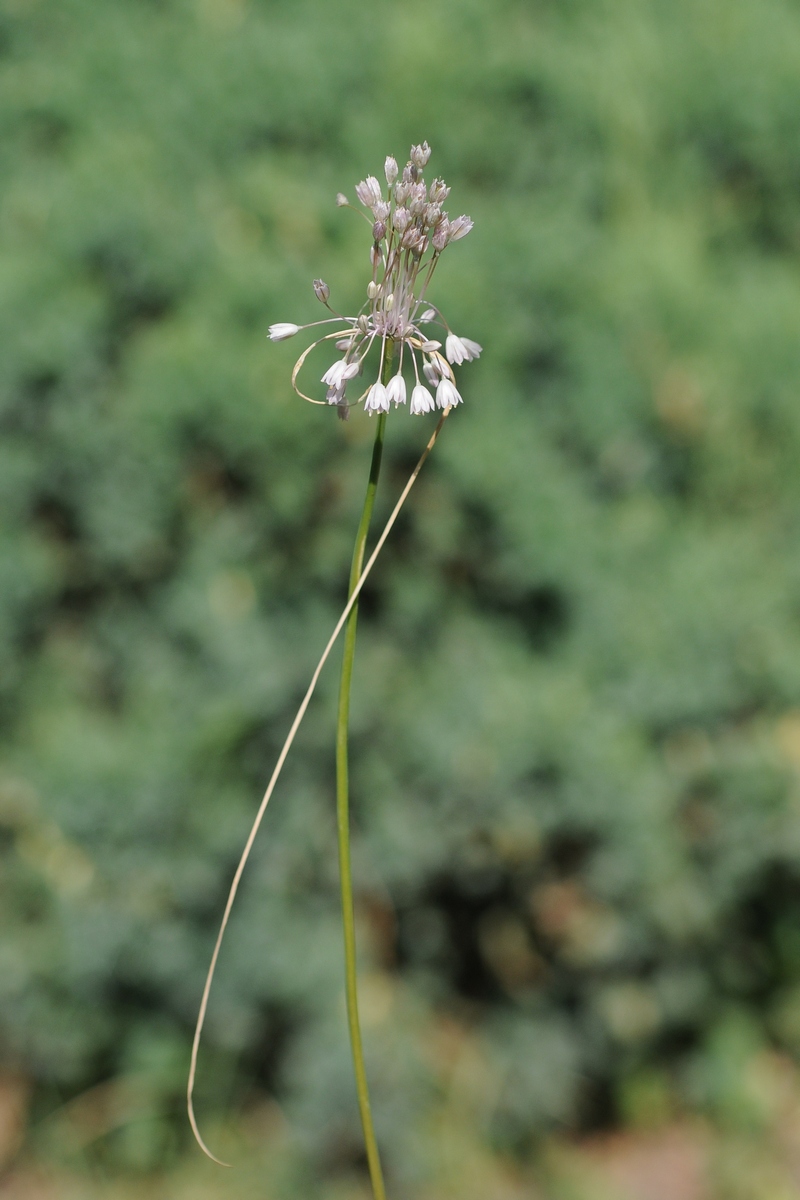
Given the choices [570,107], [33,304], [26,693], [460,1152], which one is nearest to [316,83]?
[570,107]

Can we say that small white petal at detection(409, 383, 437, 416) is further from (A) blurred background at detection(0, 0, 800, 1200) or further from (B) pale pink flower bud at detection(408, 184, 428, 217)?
(A) blurred background at detection(0, 0, 800, 1200)

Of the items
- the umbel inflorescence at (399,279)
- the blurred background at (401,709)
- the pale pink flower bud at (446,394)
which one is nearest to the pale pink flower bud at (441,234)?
the umbel inflorescence at (399,279)

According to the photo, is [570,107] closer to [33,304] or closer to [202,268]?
[202,268]

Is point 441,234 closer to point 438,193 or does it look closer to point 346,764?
point 438,193

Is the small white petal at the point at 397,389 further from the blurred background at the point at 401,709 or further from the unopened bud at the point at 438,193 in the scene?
the blurred background at the point at 401,709

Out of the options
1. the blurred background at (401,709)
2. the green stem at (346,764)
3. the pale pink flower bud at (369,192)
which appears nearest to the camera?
the green stem at (346,764)

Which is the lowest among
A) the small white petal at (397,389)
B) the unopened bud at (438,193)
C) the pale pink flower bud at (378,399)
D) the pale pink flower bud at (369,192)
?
the pale pink flower bud at (378,399)

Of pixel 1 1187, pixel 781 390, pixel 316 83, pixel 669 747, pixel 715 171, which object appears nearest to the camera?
pixel 1 1187

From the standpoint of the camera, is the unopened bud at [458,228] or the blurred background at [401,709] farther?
the blurred background at [401,709]

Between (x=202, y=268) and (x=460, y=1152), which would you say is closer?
(x=460, y=1152)
